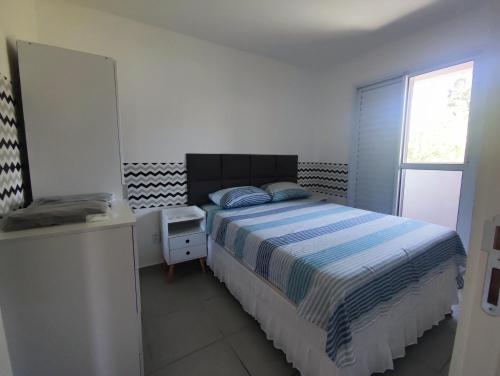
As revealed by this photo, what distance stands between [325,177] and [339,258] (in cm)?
246

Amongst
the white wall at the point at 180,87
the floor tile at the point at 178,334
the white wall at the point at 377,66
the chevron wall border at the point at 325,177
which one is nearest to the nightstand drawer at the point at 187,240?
the floor tile at the point at 178,334

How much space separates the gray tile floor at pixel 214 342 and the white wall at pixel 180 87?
1475 mm

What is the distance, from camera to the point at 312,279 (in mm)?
1248

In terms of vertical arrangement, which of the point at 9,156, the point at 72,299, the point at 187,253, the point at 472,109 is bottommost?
the point at 187,253

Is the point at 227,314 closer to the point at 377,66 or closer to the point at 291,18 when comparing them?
the point at 291,18

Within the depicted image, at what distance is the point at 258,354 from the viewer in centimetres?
151

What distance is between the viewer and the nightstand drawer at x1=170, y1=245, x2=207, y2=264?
2.29 m

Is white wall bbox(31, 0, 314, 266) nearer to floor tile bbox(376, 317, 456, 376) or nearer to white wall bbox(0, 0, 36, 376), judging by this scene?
white wall bbox(0, 0, 36, 376)

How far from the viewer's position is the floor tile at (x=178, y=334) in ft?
4.96

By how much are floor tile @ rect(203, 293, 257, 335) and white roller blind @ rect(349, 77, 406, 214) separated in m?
2.14

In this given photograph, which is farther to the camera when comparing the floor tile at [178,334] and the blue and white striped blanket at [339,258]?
the floor tile at [178,334]

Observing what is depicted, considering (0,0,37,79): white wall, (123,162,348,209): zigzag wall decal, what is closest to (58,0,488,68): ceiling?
(0,0,37,79): white wall

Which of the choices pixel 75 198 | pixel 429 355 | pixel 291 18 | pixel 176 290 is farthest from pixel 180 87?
pixel 429 355

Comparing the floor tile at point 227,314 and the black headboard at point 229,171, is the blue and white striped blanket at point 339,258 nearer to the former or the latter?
the floor tile at point 227,314
